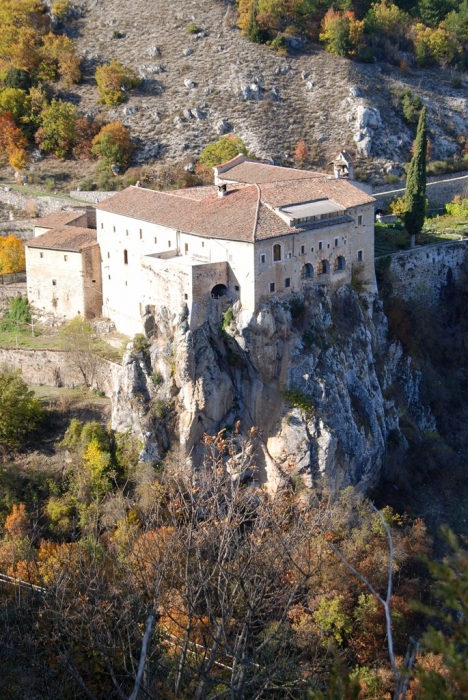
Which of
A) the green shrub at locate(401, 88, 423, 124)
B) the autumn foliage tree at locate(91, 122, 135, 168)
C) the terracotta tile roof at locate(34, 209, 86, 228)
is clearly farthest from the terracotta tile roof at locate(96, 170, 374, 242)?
the green shrub at locate(401, 88, 423, 124)

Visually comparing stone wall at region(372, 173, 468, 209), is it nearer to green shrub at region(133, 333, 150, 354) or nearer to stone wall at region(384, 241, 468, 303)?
stone wall at region(384, 241, 468, 303)

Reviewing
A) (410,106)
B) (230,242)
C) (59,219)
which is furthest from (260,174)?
(410,106)

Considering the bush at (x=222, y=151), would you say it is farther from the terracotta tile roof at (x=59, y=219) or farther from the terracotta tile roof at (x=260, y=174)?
the terracotta tile roof at (x=59, y=219)

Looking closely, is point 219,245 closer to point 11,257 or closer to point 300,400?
point 300,400

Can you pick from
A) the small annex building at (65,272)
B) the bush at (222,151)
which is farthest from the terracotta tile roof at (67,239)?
the bush at (222,151)

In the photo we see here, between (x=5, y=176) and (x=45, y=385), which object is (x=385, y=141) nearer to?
(x=5, y=176)

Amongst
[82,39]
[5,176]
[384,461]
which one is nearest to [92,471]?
[384,461]
